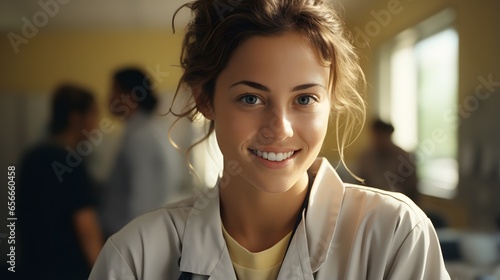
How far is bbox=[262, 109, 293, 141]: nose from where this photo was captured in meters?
0.68

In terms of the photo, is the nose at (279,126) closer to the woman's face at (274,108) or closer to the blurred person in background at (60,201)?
the woman's face at (274,108)

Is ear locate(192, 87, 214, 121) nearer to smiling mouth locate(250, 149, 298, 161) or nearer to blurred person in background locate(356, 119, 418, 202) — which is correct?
smiling mouth locate(250, 149, 298, 161)

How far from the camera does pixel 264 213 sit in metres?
0.78

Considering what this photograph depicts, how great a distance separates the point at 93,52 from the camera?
153 centimetres

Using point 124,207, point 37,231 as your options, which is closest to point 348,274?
point 124,207

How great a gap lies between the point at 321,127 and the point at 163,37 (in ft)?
3.00

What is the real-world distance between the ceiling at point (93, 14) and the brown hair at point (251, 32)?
2.50 feet

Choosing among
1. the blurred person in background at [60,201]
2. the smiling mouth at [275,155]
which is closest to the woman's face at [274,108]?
the smiling mouth at [275,155]

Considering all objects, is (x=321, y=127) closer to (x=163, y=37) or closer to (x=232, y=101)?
(x=232, y=101)

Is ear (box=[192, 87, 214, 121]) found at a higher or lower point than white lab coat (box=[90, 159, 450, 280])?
higher

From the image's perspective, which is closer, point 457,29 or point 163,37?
point 163,37

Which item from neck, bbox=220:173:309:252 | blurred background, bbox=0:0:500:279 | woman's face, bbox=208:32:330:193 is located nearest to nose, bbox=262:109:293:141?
woman's face, bbox=208:32:330:193

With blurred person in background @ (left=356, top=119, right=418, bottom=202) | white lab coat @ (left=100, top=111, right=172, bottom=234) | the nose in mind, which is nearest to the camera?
the nose

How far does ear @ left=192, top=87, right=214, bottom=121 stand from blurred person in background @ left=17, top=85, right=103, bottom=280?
0.77 m
